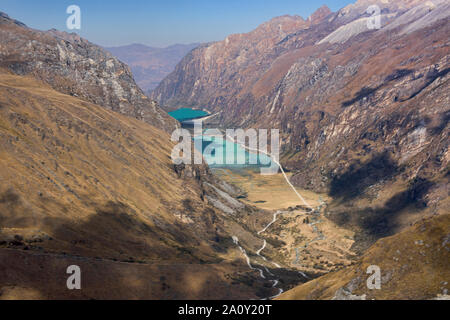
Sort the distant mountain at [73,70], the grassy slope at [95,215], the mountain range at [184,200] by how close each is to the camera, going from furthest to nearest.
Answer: the distant mountain at [73,70] → the grassy slope at [95,215] → the mountain range at [184,200]

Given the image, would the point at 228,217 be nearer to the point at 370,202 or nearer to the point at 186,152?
the point at 186,152


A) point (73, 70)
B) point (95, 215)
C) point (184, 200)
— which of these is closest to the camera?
point (95, 215)

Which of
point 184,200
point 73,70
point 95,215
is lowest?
point 95,215

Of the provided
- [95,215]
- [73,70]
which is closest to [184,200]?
[95,215]

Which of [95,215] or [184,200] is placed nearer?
[95,215]

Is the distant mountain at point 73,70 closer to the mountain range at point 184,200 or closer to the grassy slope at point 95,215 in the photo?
the mountain range at point 184,200

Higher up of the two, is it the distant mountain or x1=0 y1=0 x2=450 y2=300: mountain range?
the distant mountain

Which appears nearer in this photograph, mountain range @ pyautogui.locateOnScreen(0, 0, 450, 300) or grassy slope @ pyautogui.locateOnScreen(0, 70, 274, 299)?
mountain range @ pyautogui.locateOnScreen(0, 0, 450, 300)

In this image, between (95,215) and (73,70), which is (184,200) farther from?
(73,70)

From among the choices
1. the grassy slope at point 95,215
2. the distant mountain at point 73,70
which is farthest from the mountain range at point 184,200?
the distant mountain at point 73,70

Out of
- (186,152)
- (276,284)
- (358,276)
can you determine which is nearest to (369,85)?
(186,152)

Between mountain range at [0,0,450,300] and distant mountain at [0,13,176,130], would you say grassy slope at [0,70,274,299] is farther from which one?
distant mountain at [0,13,176,130]

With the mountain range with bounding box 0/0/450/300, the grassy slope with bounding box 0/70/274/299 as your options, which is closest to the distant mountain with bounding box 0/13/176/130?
the mountain range with bounding box 0/0/450/300
